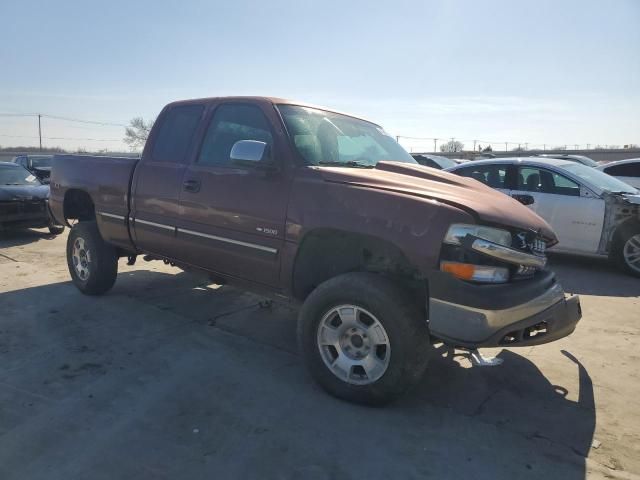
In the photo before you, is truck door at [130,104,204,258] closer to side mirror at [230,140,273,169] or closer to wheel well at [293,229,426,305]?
side mirror at [230,140,273,169]

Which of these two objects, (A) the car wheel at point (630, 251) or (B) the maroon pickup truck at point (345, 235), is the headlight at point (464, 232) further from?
(A) the car wheel at point (630, 251)

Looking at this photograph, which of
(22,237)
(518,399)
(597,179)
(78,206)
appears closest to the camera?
(518,399)

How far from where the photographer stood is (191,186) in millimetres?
4254

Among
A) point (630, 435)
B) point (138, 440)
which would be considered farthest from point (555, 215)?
point (138, 440)

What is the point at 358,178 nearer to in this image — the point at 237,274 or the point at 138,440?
the point at 237,274

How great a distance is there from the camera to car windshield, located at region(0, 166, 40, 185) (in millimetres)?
9875

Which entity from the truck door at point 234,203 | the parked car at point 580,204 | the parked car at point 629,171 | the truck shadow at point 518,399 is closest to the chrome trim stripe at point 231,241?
the truck door at point 234,203

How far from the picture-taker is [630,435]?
119 inches

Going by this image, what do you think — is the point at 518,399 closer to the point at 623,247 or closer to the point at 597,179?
the point at 623,247

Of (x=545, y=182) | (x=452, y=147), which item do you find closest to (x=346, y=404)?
(x=545, y=182)

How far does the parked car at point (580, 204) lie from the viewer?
7039 millimetres

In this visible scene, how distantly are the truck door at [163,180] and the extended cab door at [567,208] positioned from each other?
548 centimetres

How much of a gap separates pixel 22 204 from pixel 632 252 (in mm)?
10233

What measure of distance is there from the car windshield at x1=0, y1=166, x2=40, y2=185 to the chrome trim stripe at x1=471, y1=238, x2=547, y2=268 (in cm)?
992
